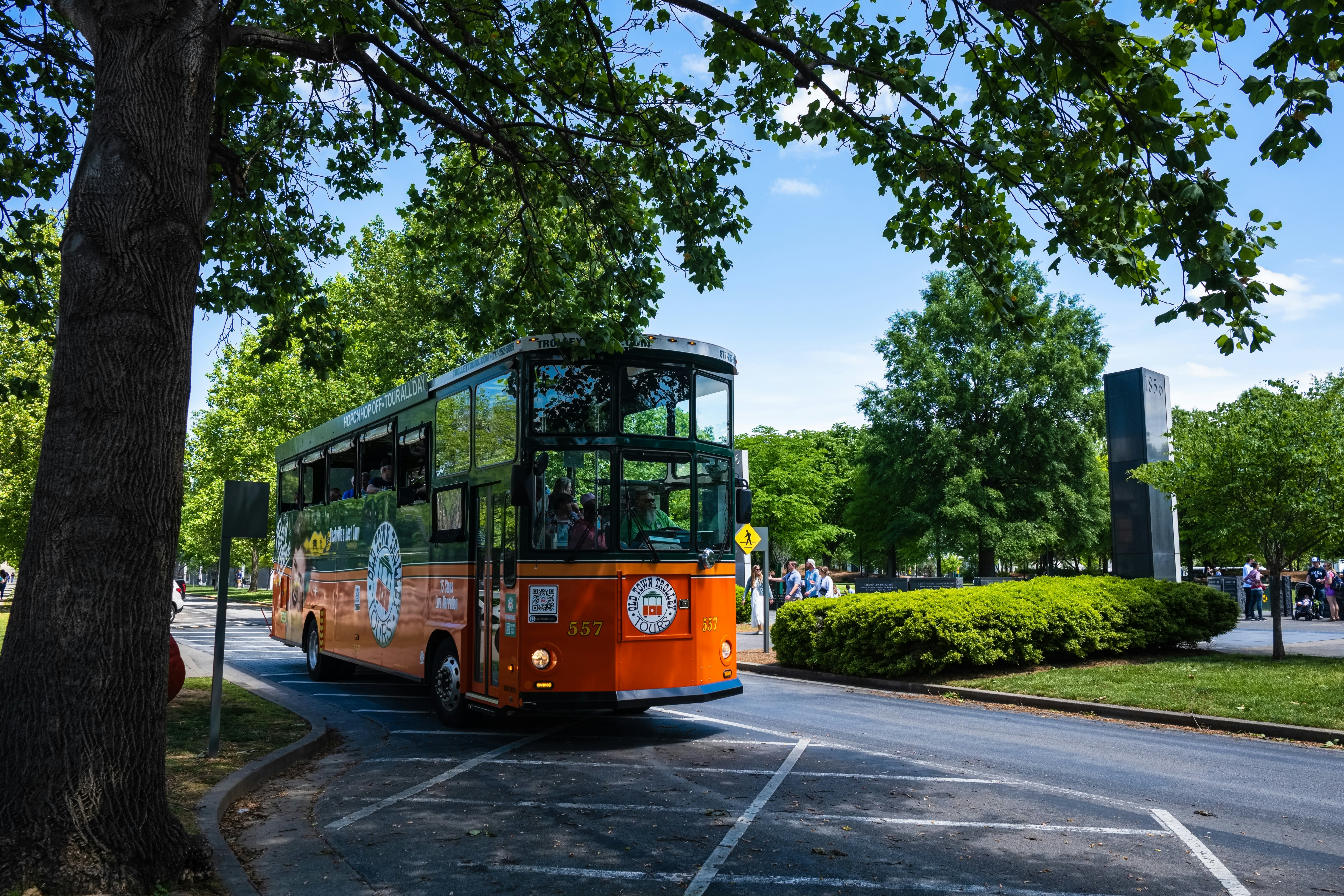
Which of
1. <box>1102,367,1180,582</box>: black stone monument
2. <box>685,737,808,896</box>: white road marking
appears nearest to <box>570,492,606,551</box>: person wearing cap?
<box>685,737,808,896</box>: white road marking

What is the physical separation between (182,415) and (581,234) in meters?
6.34

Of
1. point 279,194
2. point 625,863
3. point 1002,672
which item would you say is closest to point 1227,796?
point 625,863

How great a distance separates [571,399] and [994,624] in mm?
8620

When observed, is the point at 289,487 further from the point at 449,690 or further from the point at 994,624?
the point at 994,624

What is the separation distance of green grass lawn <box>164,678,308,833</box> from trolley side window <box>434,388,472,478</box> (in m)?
3.10

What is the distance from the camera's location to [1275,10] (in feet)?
17.5

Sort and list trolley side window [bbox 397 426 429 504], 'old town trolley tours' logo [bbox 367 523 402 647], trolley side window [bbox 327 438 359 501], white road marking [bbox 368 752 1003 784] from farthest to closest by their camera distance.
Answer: trolley side window [bbox 327 438 359 501] → 'old town trolley tours' logo [bbox 367 523 402 647] → trolley side window [bbox 397 426 429 504] → white road marking [bbox 368 752 1003 784]

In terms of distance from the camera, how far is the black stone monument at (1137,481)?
883 inches

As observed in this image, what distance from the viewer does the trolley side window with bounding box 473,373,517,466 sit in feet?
32.6

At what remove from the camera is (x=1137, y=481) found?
886 inches

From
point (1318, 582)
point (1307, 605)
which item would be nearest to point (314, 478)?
point (1307, 605)

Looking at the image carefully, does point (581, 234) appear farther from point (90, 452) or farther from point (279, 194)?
point (90, 452)

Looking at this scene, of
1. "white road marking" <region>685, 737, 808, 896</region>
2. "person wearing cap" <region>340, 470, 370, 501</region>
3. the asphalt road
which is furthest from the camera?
"person wearing cap" <region>340, 470, 370, 501</region>

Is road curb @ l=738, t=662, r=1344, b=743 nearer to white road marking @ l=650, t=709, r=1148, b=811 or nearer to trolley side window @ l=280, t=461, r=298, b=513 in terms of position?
white road marking @ l=650, t=709, r=1148, b=811
